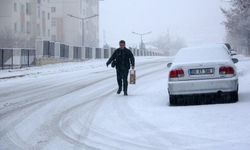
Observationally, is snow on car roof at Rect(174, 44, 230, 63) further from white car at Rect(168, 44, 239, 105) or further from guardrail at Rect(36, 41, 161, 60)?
guardrail at Rect(36, 41, 161, 60)

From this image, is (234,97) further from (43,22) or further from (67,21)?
(67,21)

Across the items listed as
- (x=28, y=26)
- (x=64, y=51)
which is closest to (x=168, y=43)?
(x=28, y=26)

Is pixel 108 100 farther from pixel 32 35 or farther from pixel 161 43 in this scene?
pixel 161 43

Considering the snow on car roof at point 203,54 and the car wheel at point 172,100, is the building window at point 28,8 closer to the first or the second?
the snow on car roof at point 203,54

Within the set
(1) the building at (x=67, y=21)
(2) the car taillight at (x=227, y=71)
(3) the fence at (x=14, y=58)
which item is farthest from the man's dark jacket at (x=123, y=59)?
(1) the building at (x=67, y=21)

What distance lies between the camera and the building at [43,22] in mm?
76544

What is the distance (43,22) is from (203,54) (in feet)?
261

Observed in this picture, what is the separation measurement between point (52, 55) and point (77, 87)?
22753mm

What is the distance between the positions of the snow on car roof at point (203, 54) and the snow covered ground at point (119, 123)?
3.80 ft

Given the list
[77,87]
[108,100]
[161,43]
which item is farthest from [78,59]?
[161,43]

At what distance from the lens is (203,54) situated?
46.3ft

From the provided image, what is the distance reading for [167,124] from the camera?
10.3m

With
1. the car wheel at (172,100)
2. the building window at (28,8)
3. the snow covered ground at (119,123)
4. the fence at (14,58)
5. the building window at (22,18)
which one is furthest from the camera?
the building window at (28,8)

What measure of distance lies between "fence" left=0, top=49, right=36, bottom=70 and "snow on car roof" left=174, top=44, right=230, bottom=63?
22.4 meters
